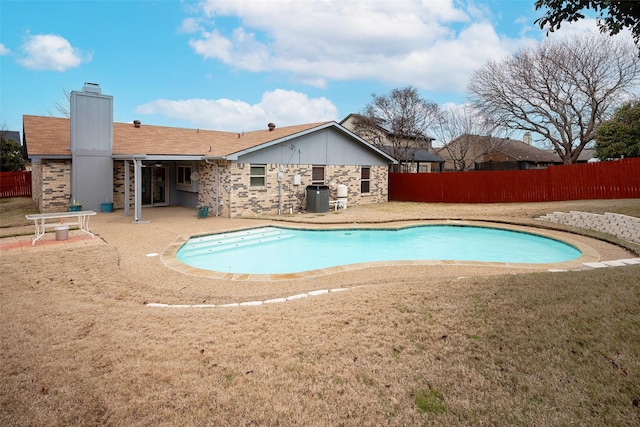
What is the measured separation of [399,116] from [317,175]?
15734mm

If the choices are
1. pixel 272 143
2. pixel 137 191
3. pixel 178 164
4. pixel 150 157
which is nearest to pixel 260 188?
pixel 272 143

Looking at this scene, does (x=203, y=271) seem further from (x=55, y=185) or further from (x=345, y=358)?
(x=55, y=185)

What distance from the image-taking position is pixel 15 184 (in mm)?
24047

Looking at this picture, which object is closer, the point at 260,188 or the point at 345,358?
the point at 345,358

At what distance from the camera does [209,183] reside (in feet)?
55.3

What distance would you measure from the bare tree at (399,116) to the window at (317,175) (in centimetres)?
1503

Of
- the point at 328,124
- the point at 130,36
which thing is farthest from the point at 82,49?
→ the point at 328,124

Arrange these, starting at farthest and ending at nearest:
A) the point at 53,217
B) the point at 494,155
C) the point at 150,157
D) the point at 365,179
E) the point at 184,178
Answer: the point at 494,155 → the point at 365,179 → the point at 184,178 → the point at 150,157 → the point at 53,217

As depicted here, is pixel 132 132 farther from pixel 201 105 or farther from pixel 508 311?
pixel 508 311

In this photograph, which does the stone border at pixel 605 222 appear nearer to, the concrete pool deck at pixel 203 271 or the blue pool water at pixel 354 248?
the concrete pool deck at pixel 203 271

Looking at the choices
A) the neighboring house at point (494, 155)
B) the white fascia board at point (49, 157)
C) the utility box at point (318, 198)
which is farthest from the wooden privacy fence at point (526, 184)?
the white fascia board at point (49, 157)

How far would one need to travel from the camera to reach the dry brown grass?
2881mm

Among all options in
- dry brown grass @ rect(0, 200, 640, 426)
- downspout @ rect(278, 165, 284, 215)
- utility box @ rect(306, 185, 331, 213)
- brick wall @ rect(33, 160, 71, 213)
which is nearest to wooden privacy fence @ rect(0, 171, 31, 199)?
brick wall @ rect(33, 160, 71, 213)

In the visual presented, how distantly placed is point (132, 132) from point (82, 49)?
20.0 ft
